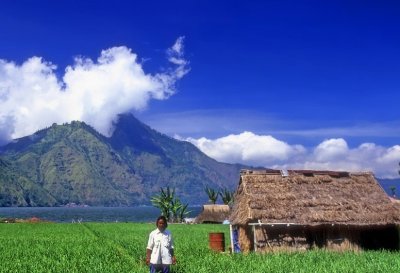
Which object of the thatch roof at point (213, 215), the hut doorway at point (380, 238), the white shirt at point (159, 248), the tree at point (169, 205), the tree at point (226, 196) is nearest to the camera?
the white shirt at point (159, 248)

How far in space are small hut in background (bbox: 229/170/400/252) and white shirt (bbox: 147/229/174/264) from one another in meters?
9.20

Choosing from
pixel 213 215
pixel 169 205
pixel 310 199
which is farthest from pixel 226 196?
pixel 310 199

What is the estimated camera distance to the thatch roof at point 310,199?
21.7 m

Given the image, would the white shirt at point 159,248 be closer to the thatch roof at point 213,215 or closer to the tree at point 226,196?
the thatch roof at point 213,215

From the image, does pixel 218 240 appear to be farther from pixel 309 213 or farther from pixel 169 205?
pixel 169 205

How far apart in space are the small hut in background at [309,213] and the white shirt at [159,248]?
9198 millimetres

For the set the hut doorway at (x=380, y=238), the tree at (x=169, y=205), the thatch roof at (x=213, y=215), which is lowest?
the hut doorway at (x=380, y=238)

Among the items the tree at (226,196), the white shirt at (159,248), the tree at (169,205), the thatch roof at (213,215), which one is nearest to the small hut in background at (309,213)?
Answer: the white shirt at (159,248)

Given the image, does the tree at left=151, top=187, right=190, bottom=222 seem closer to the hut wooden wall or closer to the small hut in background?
the small hut in background

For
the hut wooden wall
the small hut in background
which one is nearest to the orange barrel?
the small hut in background

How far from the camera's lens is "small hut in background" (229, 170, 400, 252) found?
21.5 meters

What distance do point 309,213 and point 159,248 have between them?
1100cm

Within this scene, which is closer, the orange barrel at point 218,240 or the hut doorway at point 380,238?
the orange barrel at point 218,240

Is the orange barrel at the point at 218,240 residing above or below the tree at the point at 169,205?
below
